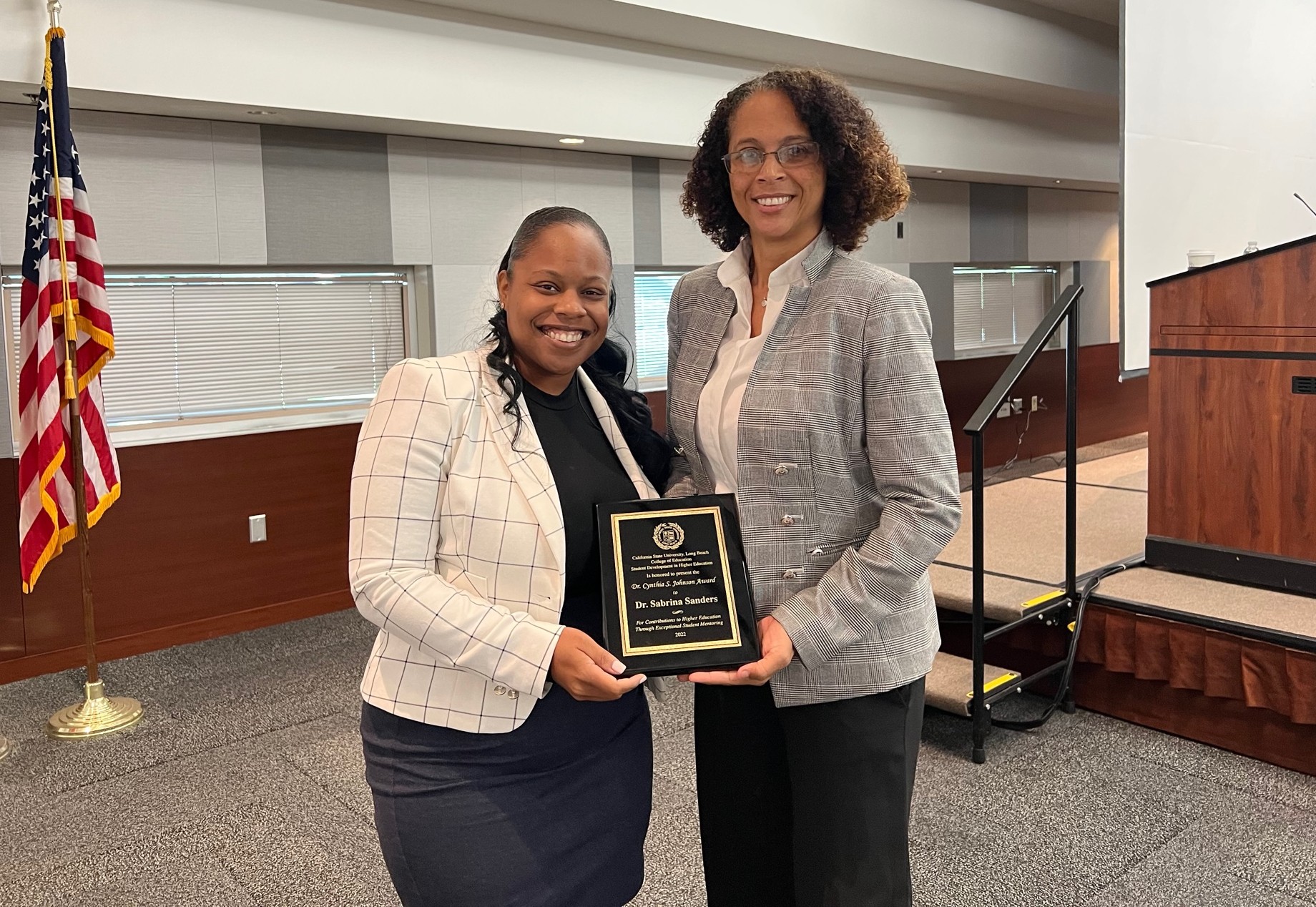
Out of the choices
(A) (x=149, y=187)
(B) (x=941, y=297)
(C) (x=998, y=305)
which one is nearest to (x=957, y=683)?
(A) (x=149, y=187)

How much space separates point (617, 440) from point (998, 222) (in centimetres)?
801

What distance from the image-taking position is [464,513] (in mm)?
1498

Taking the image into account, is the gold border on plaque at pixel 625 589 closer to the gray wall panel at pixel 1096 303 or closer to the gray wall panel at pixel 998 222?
the gray wall panel at pixel 998 222

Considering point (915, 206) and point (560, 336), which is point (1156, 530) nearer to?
point (560, 336)

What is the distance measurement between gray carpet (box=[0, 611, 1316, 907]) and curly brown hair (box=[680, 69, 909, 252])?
5.81 feet

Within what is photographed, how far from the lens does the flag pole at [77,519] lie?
3822 millimetres

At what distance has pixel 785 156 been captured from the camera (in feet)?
5.28

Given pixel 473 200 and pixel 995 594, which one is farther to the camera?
pixel 473 200

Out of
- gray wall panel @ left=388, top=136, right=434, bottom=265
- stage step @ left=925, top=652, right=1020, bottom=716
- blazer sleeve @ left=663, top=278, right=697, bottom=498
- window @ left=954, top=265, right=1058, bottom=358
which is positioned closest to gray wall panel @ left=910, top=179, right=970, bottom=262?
window @ left=954, top=265, right=1058, bottom=358

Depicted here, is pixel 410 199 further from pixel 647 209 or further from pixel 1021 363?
pixel 1021 363

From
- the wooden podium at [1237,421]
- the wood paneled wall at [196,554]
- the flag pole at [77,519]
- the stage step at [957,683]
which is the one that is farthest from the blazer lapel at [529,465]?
the wood paneled wall at [196,554]

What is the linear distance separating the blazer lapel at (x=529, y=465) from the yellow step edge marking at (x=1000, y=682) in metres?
2.37

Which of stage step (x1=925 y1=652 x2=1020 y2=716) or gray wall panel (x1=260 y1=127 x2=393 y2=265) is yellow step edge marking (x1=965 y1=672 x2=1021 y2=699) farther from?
gray wall panel (x1=260 y1=127 x2=393 y2=265)

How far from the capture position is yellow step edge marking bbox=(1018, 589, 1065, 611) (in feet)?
12.1
